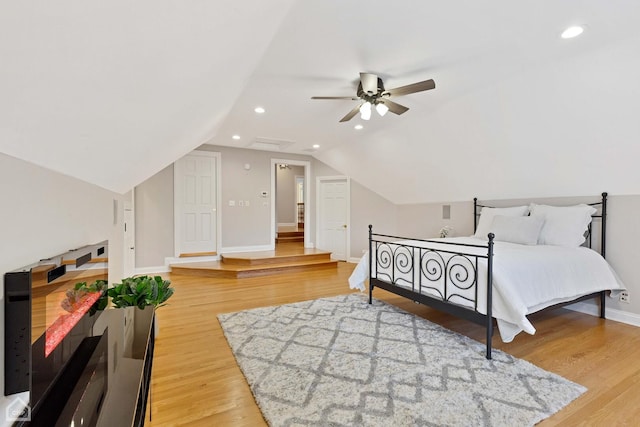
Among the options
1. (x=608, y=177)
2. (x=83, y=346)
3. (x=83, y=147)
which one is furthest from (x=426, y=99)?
(x=83, y=346)

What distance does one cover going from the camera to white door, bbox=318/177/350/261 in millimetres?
6898

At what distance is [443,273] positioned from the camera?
2992 mm

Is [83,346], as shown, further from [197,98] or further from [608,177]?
[608,177]

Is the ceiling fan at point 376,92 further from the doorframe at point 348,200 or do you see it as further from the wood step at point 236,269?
the doorframe at point 348,200

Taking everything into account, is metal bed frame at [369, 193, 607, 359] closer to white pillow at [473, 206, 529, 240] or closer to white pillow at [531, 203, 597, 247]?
white pillow at [531, 203, 597, 247]

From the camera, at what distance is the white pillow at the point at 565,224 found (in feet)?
11.1

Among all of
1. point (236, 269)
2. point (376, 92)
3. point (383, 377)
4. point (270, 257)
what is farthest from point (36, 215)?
point (270, 257)

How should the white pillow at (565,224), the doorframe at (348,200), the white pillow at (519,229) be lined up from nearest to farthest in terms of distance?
the white pillow at (565,224) → the white pillow at (519,229) → the doorframe at (348,200)

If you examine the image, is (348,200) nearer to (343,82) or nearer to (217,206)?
(217,206)

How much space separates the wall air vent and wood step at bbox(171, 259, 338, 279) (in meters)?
2.40

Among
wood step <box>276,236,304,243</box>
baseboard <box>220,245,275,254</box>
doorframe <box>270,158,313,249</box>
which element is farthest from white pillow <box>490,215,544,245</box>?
wood step <box>276,236,304,243</box>

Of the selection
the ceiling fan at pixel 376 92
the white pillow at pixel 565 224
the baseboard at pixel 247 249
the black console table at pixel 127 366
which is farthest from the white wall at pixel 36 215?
the baseboard at pixel 247 249

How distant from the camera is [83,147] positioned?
1232 millimetres

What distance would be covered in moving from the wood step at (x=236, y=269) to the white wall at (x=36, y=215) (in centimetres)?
373
